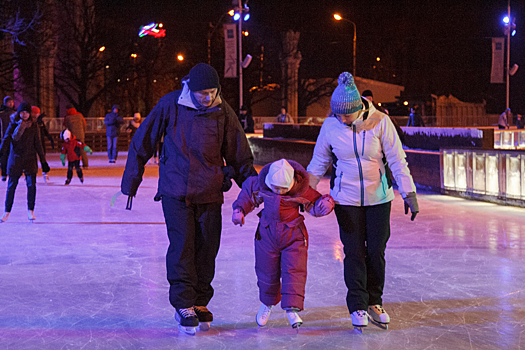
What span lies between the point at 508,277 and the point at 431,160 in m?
7.47

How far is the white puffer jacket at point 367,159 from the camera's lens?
459 cm

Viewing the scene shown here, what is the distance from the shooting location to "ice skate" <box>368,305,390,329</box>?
4.68 meters

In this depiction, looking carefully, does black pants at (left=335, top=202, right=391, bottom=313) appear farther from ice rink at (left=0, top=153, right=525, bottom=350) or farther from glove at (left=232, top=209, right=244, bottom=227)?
glove at (left=232, top=209, right=244, bottom=227)

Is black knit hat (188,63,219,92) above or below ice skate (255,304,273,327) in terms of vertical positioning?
above

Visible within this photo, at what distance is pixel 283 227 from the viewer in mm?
4609

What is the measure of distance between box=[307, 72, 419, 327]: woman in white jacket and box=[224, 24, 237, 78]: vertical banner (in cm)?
2572

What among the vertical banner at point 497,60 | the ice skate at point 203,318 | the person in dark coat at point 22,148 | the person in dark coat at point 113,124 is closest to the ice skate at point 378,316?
the ice skate at point 203,318

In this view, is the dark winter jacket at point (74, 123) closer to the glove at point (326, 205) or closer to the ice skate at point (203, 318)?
the ice skate at point (203, 318)

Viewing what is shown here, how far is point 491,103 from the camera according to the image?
6003 centimetres

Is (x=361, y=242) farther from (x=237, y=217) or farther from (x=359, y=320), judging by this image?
(x=237, y=217)

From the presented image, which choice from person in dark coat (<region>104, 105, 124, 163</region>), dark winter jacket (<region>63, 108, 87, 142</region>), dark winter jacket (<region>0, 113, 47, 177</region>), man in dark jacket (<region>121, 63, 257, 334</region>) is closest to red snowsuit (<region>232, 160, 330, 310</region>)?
man in dark jacket (<region>121, 63, 257, 334</region>)

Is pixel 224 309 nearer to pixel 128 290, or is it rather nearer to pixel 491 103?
pixel 128 290

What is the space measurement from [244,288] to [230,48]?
2524 cm

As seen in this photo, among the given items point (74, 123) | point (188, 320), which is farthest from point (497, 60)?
point (188, 320)
